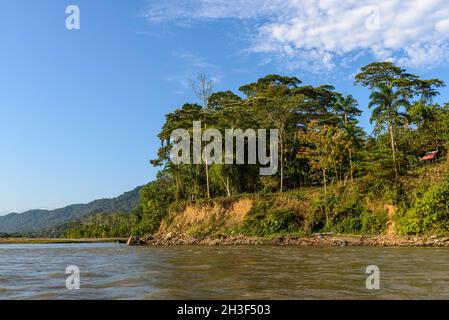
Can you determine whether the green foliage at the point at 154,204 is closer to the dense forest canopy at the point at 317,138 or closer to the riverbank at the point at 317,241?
the dense forest canopy at the point at 317,138

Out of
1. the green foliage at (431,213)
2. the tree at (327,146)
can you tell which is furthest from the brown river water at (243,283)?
the tree at (327,146)

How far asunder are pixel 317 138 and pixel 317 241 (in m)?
9.66

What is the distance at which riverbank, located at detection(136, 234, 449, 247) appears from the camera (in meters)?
27.2

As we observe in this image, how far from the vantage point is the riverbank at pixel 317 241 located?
27.2 metres

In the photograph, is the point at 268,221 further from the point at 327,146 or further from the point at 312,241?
the point at 327,146

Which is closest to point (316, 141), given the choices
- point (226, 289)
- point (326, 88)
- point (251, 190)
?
point (251, 190)

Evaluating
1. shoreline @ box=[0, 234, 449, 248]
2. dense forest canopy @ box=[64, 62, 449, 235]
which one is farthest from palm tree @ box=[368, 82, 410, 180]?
shoreline @ box=[0, 234, 449, 248]

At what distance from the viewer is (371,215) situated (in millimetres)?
32750

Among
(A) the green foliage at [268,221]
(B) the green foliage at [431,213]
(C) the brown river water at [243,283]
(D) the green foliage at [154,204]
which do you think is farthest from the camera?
(D) the green foliage at [154,204]

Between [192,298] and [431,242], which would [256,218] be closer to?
[431,242]

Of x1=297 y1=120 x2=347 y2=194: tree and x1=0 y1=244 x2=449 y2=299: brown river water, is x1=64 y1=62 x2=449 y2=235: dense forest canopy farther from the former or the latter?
x1=0 y1=244 x2=449 y2=299: brown river water

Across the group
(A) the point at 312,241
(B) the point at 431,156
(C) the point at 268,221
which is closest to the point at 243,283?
(A) the point at 312,241

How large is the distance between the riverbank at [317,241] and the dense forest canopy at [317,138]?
5.19 ft

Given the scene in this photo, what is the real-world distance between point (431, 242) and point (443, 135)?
11637 mm
